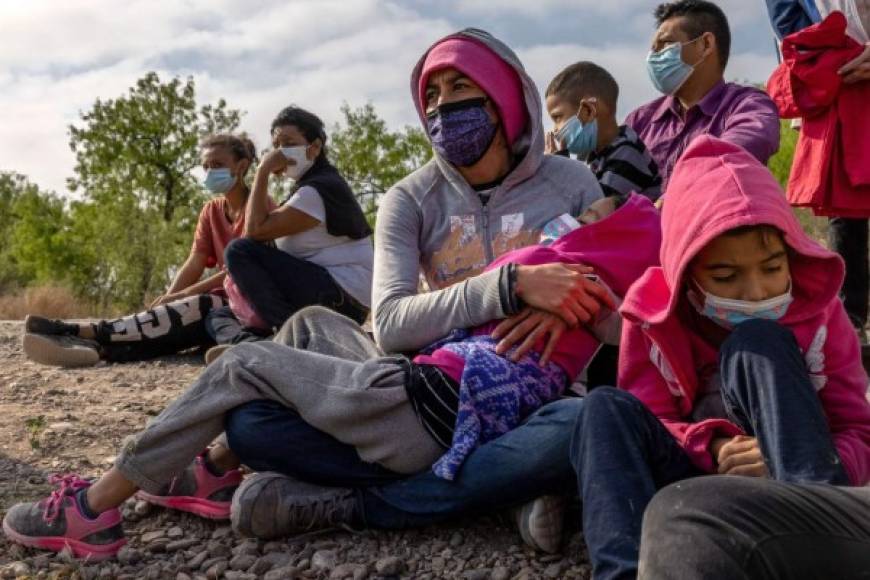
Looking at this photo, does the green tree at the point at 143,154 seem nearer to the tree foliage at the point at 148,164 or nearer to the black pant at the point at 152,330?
the tree foliage at the point at 148,164

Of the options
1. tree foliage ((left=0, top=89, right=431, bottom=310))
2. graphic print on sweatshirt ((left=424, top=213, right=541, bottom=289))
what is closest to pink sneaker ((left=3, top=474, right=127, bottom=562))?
graphic print on sweatshirt ((left=424, top=213, right=541, bottom=289))

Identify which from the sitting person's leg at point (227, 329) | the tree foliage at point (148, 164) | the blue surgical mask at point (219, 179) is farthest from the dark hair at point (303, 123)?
the tree foliage at point (148, 164)

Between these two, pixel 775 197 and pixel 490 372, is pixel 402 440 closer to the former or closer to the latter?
pixel 490 372

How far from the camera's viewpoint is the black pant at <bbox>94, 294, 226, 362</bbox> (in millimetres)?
5453

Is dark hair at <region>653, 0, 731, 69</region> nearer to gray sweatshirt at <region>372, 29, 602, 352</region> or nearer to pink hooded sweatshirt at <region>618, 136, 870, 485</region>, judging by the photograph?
gray sweatshirt at <region>372, 29, 602, 352</region>

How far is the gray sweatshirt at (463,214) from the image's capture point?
8.68 ft

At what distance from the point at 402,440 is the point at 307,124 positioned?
126 inches

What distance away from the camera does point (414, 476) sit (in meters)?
2.29

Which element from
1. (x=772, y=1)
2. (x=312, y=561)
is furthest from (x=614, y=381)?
(x=772, y=1)

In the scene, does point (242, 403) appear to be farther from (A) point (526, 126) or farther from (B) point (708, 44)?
(B) point (708, 44)

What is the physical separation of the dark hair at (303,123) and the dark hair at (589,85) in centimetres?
181

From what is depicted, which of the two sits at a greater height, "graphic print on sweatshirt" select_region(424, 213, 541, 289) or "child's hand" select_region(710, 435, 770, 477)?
"graphic print on sweatshirt" select_region(424, 213, 541, 289)

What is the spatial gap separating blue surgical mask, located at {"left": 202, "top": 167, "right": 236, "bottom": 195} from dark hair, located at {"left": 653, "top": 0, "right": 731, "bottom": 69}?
2.94 meters

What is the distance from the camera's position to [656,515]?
1278mm
